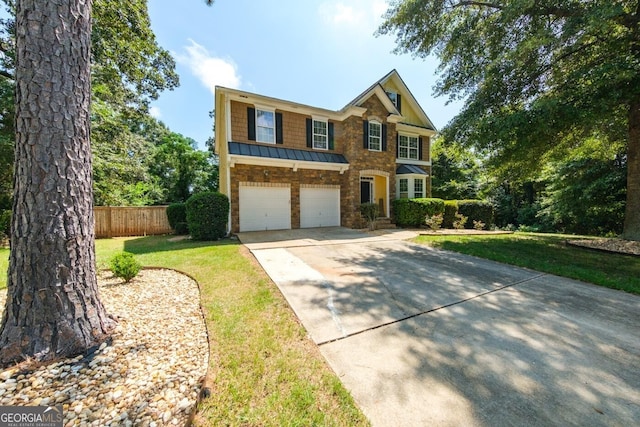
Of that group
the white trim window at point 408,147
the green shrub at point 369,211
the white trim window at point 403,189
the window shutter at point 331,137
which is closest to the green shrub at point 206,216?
the window shutter at point 331,137

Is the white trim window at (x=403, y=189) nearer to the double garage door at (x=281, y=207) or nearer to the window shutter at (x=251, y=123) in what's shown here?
the double garage door at (x=281, y=207)

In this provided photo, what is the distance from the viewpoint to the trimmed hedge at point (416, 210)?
1230 centimetres

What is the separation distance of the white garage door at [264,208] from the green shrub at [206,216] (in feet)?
5.25

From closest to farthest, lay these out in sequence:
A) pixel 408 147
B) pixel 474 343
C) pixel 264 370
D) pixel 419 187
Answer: pixel 264 370
pixel 474 343
pixel 419 187
pixel 408 147

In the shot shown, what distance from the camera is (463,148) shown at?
8.41 m

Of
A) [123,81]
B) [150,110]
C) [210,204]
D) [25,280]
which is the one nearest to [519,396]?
[25,280]

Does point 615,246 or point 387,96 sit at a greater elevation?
point 387,96

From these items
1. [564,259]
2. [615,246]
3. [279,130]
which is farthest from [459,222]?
[279,130]

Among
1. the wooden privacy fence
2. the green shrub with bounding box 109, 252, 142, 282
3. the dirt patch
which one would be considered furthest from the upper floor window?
the green shrub with bounding box 109, 252, 142, 282

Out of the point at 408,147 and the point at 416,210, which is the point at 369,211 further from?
the point at 408,147

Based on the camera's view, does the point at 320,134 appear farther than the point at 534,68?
Yes

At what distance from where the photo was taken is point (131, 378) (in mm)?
1912

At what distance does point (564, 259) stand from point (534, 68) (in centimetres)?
573

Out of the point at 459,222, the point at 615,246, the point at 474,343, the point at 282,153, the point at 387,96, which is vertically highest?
the point at 387,96
